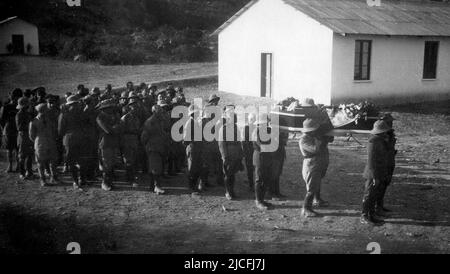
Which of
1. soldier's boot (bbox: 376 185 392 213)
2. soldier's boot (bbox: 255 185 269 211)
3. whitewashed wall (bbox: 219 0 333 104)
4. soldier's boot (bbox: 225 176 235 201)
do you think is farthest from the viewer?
whitewashed wall (bbox: 219 0 333 104)

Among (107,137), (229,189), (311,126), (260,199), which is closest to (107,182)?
(107,137)

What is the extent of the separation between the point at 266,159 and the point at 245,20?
15.5 metres

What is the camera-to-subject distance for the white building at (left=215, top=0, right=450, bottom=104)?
1816 cm

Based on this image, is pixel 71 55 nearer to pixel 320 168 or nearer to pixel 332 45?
pixel 332 45

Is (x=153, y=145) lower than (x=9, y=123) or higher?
lower

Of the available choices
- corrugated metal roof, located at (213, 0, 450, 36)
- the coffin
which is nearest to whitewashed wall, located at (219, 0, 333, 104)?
corrugated metal roof, located at (213, 0, 450, 36)

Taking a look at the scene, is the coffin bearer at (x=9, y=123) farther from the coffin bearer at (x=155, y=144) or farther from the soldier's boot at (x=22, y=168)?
the coffin bearer at (x=155, y=144)

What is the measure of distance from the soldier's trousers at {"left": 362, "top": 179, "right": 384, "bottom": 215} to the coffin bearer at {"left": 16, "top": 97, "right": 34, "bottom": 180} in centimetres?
684

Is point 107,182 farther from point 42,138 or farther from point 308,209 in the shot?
point 308,209

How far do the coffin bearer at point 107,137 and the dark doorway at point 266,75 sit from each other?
519 inches

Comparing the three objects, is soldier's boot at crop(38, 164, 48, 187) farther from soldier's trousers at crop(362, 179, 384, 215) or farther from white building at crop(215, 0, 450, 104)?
white building at crop(215, 0, 450, 104)

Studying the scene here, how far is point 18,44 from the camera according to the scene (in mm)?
35969

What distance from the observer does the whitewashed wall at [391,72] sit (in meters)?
18.2

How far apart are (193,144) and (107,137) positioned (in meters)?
1.69
